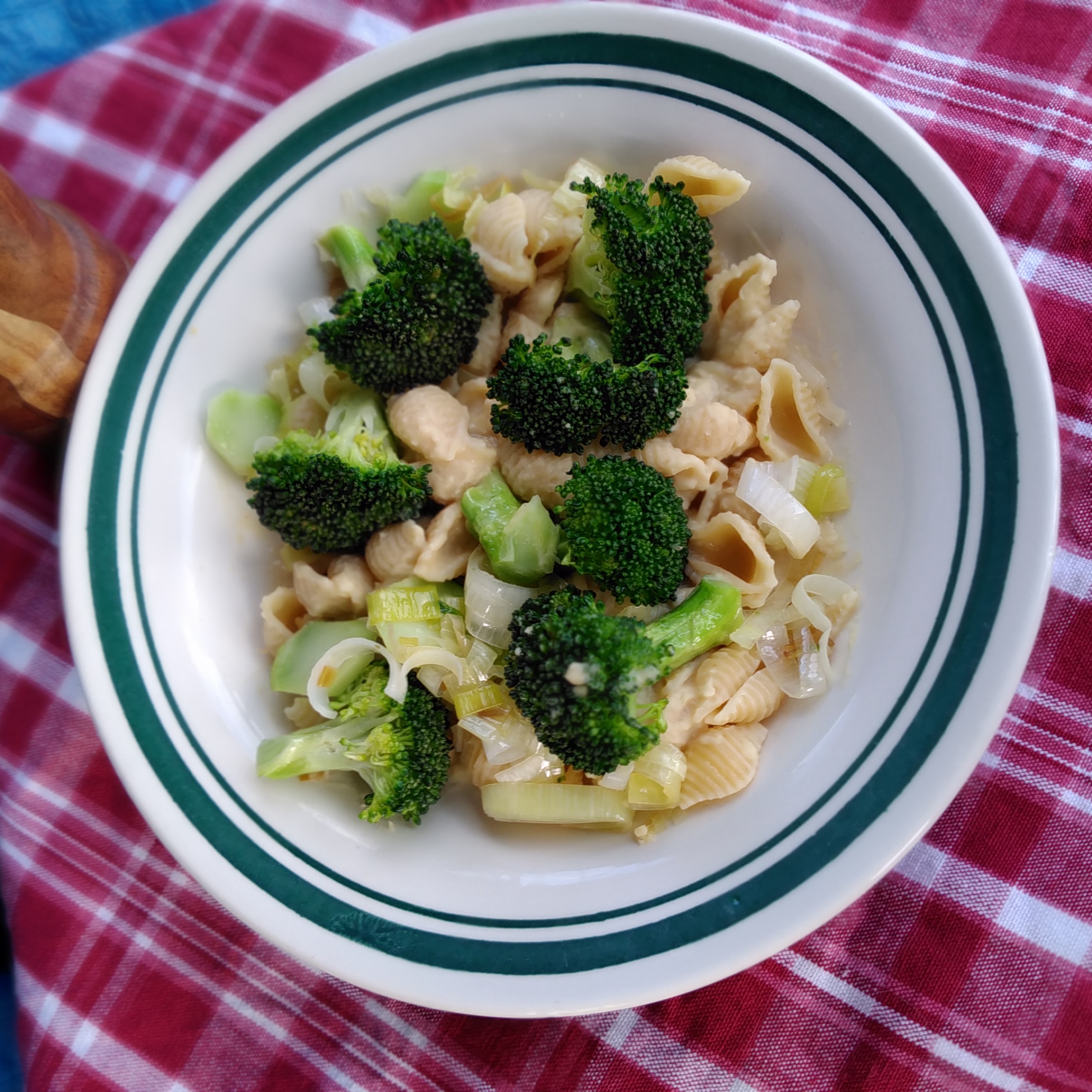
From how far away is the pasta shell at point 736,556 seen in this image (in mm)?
2094

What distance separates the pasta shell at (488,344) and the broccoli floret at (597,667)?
668mm

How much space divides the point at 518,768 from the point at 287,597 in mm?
714

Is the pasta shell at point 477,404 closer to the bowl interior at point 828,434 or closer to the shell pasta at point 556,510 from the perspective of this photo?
the shell pasta at point 556,510

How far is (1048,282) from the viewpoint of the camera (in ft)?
7.68

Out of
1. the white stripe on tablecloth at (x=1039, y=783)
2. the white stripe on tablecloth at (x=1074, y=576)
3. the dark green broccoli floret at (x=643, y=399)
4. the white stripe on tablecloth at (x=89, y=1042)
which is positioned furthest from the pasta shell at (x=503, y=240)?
the white stripe on tablecloth at (x=89, y=1042)

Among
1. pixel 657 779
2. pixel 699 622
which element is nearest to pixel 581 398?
pixel 699 622

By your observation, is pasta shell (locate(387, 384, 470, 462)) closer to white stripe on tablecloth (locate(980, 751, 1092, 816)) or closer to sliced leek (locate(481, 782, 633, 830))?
sliced leek (locate(481, 782, 633, 830))

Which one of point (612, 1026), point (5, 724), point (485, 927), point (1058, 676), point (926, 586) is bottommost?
point (5, 724)

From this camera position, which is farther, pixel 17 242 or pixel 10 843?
pixel 10 843

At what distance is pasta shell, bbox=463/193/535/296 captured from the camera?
2.23m

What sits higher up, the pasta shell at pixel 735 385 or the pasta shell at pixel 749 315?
the pasta shell at pixel 749 315

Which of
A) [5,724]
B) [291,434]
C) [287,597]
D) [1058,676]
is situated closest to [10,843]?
[5,724]

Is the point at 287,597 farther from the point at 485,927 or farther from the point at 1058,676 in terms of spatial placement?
the point at 1058,676

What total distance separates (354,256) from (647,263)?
2.39 ft
